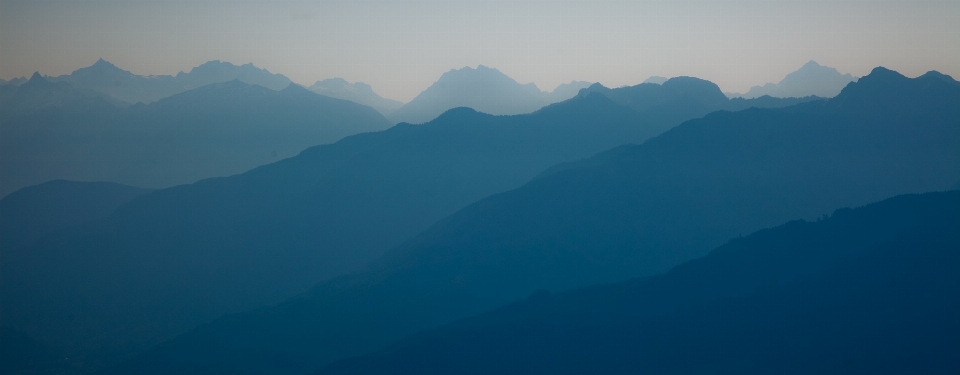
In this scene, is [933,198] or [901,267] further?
[933,198]

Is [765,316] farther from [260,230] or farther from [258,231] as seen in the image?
[258,231]

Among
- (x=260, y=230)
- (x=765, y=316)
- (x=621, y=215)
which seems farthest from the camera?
(x=260, y=230)

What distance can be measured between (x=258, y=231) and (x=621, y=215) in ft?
331

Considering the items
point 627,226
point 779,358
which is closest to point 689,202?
point 627,226

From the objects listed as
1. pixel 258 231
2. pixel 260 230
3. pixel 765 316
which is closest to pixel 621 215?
pixel 765 316

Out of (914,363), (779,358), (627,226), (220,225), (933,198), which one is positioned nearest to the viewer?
(914,363)

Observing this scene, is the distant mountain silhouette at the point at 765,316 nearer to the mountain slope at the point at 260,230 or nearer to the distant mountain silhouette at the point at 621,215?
the distant mountain silhouette at the point at 621,215

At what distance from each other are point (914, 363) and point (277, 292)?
130236mm

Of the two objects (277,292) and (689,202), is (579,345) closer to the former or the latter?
(689,202)

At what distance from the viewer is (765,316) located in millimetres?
72125

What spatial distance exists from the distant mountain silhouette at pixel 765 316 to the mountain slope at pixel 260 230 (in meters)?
75.7

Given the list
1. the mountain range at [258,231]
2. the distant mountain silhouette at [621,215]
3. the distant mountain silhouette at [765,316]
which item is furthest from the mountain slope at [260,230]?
the distant mountain silhouette at [765,316]

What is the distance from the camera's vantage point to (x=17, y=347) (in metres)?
132

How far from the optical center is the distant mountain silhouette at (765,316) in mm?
64812
